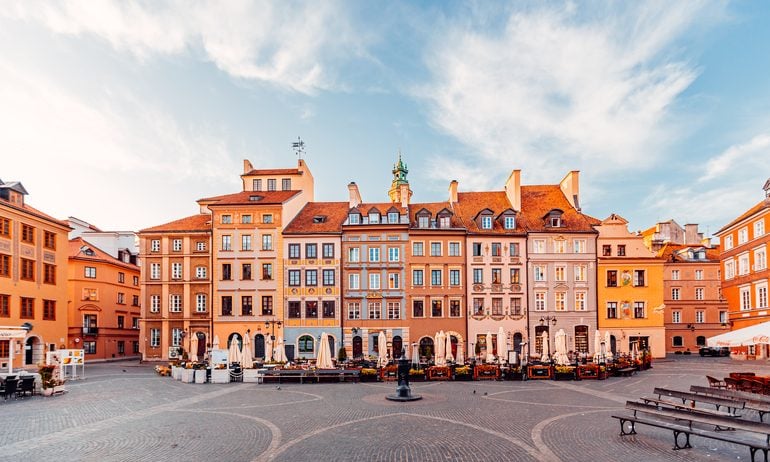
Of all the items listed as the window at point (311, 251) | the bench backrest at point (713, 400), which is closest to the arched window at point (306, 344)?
the window at point (311, 251)

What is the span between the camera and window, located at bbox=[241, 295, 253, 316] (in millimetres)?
44969

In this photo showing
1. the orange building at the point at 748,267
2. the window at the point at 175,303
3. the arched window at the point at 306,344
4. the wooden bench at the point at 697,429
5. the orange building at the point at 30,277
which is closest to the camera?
the wooden bench at the point at 697,429

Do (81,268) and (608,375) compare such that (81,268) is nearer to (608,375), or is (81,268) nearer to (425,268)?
(425,268)

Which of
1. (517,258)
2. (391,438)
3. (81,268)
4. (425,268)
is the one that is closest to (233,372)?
(391,438)

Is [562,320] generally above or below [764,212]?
below

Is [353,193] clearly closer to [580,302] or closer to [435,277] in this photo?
[435,277]

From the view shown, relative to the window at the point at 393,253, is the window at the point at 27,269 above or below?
below

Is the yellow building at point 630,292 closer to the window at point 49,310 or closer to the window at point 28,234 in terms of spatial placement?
the window at point 49,310

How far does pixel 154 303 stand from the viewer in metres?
46.5

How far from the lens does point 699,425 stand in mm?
14672

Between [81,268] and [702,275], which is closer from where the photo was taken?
[81,268]

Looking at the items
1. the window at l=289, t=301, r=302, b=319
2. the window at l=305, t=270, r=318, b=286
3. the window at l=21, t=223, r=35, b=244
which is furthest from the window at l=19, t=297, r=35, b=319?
the window at l=305, t=270, r=318, b=286

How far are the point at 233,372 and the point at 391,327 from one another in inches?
706

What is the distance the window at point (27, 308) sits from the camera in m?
37.4
